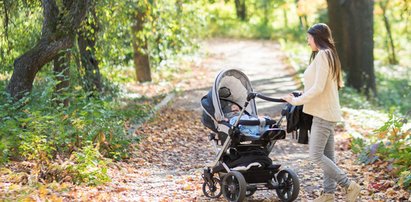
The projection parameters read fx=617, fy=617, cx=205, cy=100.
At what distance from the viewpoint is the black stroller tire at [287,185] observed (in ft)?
23.5

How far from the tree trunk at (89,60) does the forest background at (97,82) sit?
2 cm

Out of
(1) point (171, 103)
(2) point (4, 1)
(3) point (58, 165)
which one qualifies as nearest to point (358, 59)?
(1) point (171, 103)

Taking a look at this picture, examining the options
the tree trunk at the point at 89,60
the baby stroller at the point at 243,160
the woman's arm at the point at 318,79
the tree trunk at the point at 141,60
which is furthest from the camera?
the tree trunk at the point at 141,60

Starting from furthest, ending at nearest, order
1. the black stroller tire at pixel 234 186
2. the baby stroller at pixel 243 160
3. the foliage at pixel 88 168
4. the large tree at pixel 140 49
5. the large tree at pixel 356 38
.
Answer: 1. the large tree at pixel 356 38
2. the large tree at pixel 140 49
3. the foliage at pixel 88 168
4. the baby stroller at pixel 243 160
5. the black stroller tire at pixel 234 186

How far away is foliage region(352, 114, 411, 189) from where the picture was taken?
325 inches

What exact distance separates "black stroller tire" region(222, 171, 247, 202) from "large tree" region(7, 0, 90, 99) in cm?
496

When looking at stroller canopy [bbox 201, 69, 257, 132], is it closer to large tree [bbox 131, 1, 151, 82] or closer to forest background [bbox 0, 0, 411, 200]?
forest background [bbox 0, 0, 411, 200]

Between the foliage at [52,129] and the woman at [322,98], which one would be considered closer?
the woman at [322,98]

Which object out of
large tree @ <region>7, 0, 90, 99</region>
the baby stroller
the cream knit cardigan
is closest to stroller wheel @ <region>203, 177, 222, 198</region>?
the baby stroller

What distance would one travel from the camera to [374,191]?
7938 mm

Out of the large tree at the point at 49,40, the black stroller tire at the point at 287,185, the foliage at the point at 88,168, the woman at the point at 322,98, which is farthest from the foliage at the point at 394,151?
the large tree at the point at 49,40

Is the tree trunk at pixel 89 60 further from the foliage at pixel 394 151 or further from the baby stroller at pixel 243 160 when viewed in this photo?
the foliage at pixel 394 151

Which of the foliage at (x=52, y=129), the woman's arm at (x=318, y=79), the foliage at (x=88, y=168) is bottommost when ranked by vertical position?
the foliage at (x=88, y=168)

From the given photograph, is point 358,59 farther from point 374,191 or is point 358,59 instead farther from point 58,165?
point 58,165
